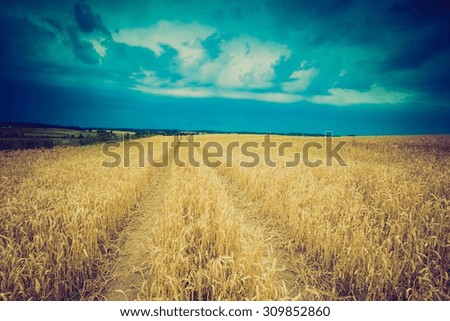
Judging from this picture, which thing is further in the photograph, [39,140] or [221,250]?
[39,140]

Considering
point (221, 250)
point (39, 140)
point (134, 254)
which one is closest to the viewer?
point (221, 250)

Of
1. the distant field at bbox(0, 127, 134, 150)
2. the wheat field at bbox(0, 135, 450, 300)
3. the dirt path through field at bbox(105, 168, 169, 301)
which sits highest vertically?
the distant field at bbox(0, 127, 134, 150)

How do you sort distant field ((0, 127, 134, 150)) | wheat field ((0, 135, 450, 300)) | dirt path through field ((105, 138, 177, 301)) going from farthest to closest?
distant field ((0, 127, 134, 150)) < dirt path through field ((105, 138, 177, 301)) < wheat field ((0, 135, 450, 300))

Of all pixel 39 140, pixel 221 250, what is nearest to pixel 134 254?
pixel 221 250

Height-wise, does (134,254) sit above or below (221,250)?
below

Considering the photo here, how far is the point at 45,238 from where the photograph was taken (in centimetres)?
342

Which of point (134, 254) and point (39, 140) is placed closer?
point (134, 254)

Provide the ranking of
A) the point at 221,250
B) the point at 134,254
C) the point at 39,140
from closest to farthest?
the point at 221,250
the point at 134,254
the point at 39,140

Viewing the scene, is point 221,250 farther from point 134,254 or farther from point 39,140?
point 39,140

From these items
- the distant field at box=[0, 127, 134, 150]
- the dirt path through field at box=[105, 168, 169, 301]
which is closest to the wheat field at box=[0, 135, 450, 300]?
the dirt path through field at box=[105, 168, 169, 301]

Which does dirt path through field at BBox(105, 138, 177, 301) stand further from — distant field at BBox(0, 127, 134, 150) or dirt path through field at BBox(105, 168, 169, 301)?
distant field at BBox(0, 127, 134, 150)

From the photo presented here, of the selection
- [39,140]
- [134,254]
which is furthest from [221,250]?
[39,140]

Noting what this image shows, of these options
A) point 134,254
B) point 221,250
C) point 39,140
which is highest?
point 39,140
